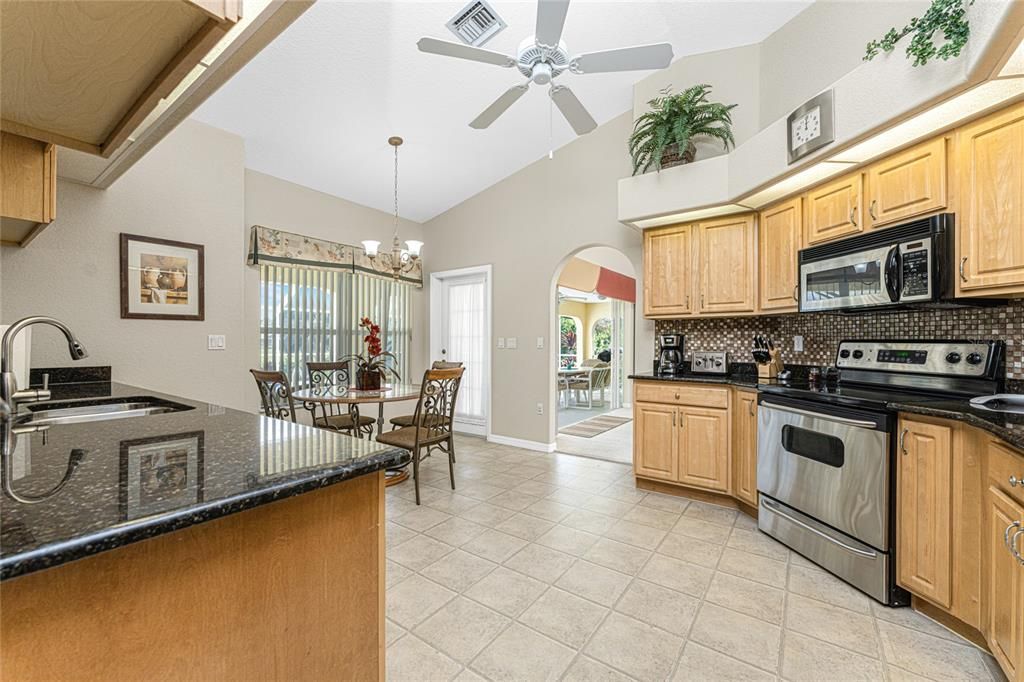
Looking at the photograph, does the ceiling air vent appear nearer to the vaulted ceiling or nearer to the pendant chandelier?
the vaulted ceiling

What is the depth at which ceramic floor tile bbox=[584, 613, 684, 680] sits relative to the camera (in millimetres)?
1609

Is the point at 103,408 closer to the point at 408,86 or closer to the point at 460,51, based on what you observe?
the point at 460,51

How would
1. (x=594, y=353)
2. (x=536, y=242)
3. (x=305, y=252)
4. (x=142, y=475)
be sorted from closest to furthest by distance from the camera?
(x=142, y=475), (x=305, y=252), (x=536, y=242), (x=594, y=353)

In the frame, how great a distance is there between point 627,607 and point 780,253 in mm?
2407

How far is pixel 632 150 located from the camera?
3.64 m

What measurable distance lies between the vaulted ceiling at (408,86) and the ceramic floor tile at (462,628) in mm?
3338

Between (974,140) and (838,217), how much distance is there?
67cm

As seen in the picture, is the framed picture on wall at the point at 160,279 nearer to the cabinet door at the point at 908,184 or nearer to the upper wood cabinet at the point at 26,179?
the upper wood cabinet at the point at 26,179

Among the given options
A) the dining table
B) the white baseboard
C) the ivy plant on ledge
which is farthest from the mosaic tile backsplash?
the dining table

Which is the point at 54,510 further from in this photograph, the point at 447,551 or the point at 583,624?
the point at 447,551

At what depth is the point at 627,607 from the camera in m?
1.97

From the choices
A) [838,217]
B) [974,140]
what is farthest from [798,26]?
[974,140]

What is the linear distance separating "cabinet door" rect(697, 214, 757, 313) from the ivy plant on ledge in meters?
1.43

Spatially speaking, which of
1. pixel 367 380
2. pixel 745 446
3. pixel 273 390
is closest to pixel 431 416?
pixel 367 380
